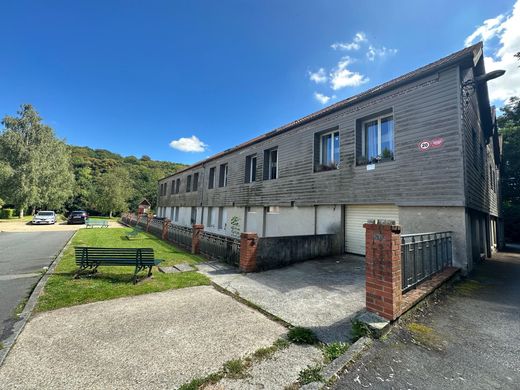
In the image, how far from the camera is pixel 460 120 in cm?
664

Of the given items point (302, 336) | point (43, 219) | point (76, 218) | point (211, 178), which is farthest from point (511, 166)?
point (43, 219)

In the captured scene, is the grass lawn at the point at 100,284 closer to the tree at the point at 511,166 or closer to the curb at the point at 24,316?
the curb at the point at 24,316

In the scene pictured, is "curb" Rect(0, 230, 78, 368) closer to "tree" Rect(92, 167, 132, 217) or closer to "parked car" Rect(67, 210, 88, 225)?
"parked car" Rect(67, 210, 88, 225)

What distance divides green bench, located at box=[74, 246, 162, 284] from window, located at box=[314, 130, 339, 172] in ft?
24.7

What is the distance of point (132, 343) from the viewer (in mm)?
3180

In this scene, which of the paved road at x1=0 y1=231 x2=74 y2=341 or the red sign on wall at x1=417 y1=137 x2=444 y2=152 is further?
the red sign on wall at x1=417 y1=137 x2=444 y2=152

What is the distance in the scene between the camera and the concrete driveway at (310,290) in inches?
152

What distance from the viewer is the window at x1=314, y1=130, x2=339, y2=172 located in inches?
399

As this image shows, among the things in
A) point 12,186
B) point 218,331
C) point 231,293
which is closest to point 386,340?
point 218,331

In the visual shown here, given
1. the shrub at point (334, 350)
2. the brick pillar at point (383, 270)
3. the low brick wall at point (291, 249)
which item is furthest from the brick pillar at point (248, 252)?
the shrub at point (334, 350)

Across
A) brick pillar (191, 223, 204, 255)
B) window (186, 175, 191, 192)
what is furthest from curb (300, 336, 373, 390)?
window (186, 175, 191, 192)

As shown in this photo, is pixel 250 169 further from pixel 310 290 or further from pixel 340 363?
pixel 340 363

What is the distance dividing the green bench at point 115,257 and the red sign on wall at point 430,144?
8338mm

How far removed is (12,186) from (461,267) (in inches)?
1697
